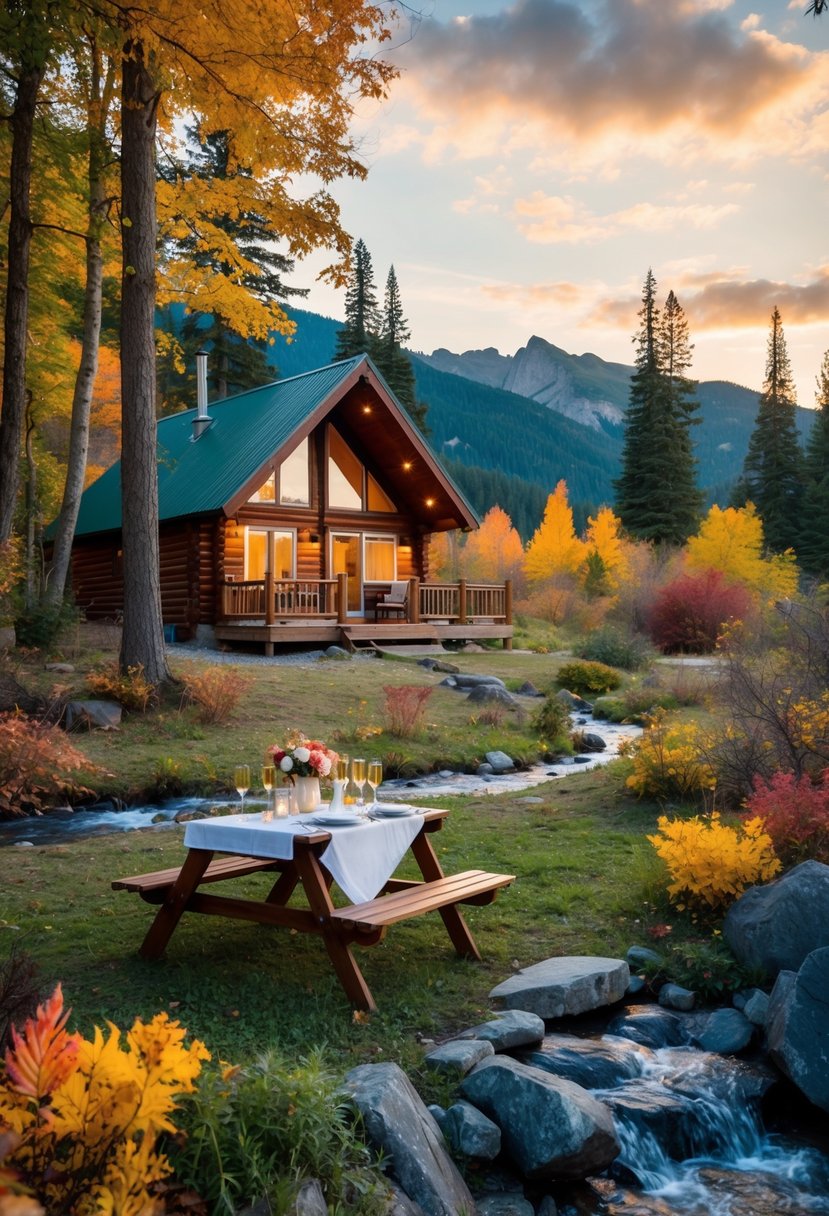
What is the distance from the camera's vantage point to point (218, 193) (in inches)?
576

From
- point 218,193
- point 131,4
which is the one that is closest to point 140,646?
point 218,193

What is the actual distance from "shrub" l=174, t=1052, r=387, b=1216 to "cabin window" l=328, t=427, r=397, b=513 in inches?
871

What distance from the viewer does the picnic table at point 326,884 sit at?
513 cm

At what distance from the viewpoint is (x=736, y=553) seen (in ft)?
129

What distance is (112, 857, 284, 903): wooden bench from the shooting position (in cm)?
565

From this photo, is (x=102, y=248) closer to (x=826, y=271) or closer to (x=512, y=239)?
(x=512, y=239)

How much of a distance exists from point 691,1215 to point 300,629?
17228mm

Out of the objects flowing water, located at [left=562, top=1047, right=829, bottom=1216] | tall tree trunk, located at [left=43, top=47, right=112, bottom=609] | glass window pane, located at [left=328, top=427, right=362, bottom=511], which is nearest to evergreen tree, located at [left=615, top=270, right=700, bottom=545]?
glass window pane, located at [left=328, top=427, right=362, bottom=511]

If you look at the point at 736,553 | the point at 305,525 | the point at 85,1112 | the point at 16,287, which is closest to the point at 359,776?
the point at 85,1112

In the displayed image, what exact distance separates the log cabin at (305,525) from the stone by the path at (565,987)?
15.3 meters

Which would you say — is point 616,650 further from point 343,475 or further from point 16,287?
point 16,287

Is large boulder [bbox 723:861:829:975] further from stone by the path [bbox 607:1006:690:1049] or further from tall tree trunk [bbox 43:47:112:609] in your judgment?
tall tree trunk [bbox 43:47:112:609]

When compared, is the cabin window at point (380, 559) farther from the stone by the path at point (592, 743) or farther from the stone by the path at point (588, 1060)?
the stone by the path at point (588, 1060)

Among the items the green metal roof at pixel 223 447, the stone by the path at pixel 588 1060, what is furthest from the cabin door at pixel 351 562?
the stone by the path at pixel 588 1060
